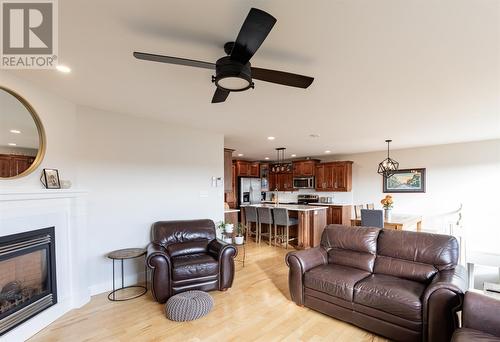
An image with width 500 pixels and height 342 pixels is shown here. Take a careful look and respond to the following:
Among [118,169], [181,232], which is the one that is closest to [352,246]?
[181,232]

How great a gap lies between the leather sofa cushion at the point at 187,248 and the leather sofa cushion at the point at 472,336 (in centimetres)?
286

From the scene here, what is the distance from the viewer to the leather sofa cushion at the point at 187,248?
3.43m

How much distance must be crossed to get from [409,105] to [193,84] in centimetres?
263

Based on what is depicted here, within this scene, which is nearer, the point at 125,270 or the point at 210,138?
the point at 125,270

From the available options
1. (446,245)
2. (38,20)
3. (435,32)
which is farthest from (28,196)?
(446,245)

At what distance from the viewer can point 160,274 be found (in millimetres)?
2961

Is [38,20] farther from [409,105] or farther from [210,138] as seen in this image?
[409,105]

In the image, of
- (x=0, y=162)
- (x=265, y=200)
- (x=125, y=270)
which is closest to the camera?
(x=0, y=162)

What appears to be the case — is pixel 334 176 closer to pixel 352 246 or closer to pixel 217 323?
pixel 352 246

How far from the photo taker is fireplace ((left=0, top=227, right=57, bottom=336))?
2297mm

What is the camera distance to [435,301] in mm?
2086

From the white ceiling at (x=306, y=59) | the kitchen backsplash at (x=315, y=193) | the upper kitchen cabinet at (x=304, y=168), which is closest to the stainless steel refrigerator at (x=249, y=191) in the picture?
the kitchen backsplash at (x=315, y=193)

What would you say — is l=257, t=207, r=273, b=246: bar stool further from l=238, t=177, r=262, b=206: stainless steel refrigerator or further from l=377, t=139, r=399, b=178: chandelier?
l=377, t=139, r=399, b=178: chandelier

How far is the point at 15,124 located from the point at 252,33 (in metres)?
2.51
